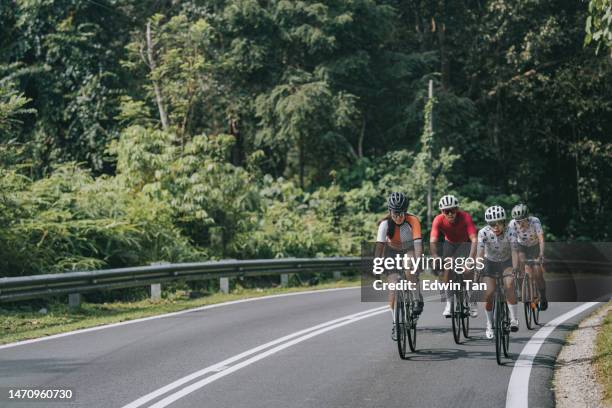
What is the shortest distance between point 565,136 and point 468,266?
1178 inches

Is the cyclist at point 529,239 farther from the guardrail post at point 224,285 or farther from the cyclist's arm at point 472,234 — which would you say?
the guardrail post at point 224,285

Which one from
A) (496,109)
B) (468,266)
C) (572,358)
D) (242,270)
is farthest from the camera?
(496,109)

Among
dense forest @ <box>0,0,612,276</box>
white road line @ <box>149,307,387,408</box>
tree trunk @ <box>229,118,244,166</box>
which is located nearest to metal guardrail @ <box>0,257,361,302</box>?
dense forest @ <box>0,0,612,276</box>

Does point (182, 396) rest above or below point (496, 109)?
below

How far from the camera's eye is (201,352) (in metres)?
12.0

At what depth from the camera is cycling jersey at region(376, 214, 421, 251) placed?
11.8 m

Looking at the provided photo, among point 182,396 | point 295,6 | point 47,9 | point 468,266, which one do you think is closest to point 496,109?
point 295,6

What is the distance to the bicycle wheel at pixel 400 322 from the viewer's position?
11258 millimetres

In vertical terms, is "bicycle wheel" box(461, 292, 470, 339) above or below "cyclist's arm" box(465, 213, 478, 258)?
below

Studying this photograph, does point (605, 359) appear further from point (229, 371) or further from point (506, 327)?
point (229, 371)

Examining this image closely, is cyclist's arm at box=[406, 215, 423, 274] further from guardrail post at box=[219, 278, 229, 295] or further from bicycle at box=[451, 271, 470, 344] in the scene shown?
guardrail post at box=[219, 278, 229, 295]

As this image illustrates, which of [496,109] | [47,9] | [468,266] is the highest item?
[47,9]

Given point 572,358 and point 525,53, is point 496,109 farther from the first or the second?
point 572,358

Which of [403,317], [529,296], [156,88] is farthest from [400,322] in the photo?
[156,88]
